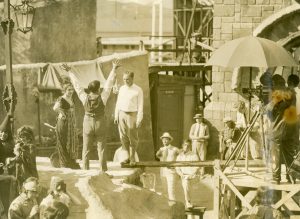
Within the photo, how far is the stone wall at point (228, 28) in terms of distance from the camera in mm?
14766

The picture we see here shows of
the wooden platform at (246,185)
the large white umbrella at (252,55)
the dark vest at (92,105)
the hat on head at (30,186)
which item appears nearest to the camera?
the wooden platform at (246,185)

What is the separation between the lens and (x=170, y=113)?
1706 centimetres

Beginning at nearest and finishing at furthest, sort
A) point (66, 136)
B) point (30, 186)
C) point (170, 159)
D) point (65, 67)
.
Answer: point (30, 186) → point (170, 159) → point (66, 136) → point (65, 67)

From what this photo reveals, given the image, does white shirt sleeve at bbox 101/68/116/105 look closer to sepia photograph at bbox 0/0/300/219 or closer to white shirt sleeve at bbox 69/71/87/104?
sepia photograph at bbox 0/0/300/219

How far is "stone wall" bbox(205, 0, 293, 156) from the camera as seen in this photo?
14.8m

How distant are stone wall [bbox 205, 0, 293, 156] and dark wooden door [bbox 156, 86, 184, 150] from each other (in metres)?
1.73

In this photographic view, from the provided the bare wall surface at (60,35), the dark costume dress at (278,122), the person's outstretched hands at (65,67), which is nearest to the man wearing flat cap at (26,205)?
the dark costume dress at (278,122)

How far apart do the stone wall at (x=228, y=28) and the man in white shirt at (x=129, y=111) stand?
2439 millimetres

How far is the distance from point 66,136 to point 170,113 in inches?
153

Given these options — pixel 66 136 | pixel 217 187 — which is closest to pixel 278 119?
pixel 217 187

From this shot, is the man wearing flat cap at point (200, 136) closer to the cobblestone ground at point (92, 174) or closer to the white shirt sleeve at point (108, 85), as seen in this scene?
the cobblestone ground at point (92, 174)

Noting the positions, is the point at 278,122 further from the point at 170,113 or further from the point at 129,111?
the point at 170,113

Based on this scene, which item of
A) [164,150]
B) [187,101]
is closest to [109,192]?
[164,150]

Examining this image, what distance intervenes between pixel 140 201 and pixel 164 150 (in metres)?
1.71
